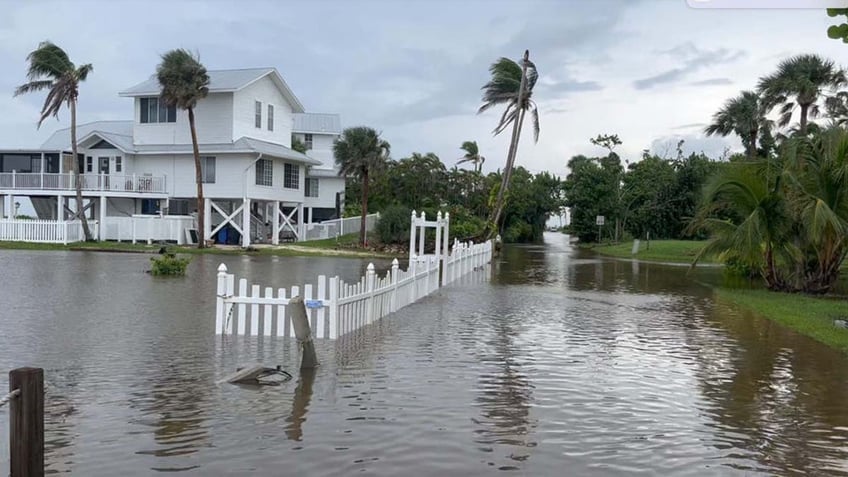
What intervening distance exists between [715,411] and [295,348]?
5553 mm

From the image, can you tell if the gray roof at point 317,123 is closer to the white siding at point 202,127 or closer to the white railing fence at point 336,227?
the white railing fence at point 336,227

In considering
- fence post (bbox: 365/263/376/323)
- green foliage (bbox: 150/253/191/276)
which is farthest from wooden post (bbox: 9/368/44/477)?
green foliage (bbox: 150/253/191/276)

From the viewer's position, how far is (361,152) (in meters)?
42.8

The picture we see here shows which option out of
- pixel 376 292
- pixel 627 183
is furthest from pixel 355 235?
pixel 376 292

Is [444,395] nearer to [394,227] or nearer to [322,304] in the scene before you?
[322,304]

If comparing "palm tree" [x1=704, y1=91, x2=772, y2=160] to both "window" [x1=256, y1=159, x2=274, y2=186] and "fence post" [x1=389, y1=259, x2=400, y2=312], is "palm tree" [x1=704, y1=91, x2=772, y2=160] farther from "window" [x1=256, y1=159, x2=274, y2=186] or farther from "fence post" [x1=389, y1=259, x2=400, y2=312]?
"fence post" [x1=389, y1=259, x2=400, y2=312]

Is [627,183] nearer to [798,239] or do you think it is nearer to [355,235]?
[355,235]

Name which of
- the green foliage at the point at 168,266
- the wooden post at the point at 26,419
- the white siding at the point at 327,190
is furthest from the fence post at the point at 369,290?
the white siding at the point at 327,190

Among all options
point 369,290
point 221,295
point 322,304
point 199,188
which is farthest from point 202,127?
point 322,304

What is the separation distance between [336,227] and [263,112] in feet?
29.6

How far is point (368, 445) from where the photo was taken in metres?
6.57

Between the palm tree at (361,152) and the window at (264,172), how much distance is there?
378cm

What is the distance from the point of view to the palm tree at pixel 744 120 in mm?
48188

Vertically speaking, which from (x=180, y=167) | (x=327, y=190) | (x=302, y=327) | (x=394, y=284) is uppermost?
(x=180, y=167)
